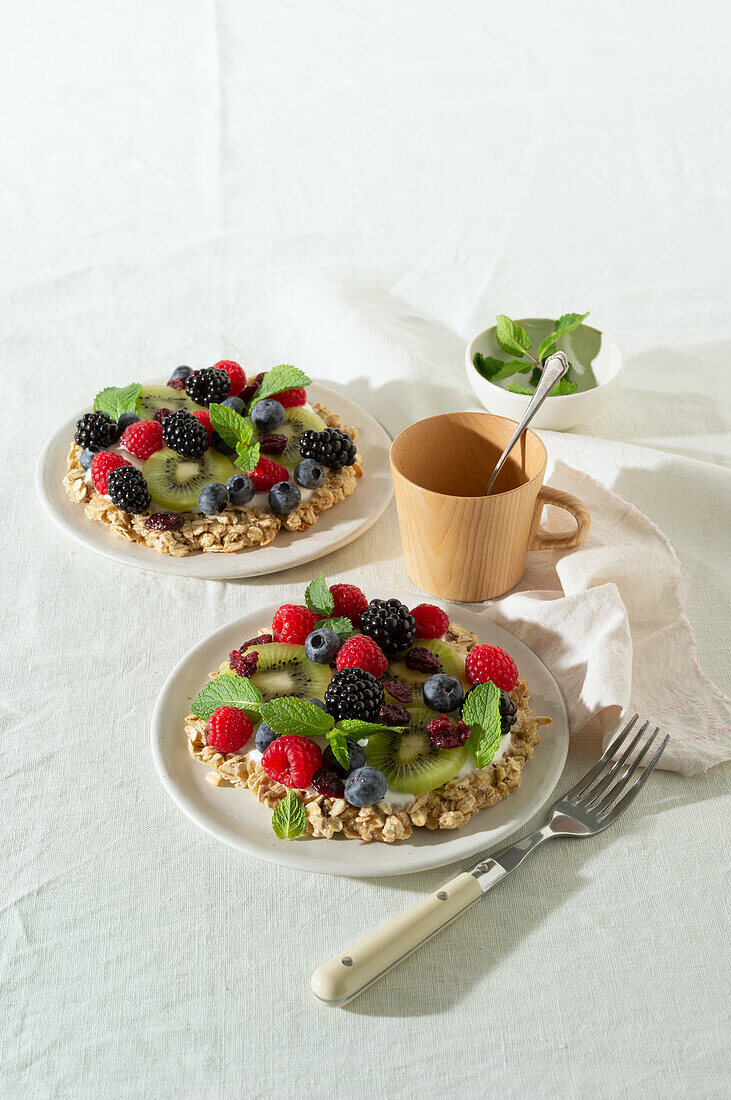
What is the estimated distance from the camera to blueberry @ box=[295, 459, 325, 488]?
171cm

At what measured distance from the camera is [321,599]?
1.36 meters

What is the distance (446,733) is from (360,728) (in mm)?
112

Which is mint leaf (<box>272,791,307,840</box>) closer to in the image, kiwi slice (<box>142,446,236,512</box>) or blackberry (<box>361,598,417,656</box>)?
blackberry (<box>361,598,417,656</box>)

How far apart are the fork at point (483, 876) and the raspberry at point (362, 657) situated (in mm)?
269

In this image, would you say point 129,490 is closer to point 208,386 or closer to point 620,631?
point 208,386

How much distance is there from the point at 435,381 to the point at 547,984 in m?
1.29

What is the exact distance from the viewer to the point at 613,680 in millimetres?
1312

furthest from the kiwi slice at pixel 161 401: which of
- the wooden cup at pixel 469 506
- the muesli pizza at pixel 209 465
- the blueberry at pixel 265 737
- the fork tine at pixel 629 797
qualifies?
the fork tine at pixel 629 797

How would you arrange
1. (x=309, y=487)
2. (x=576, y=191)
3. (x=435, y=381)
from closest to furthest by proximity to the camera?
1. (x=309, y=487)
2. (x=435, y=381)
3. (x=576, y=191)

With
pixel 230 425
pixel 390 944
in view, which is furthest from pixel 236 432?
pixel 390 944

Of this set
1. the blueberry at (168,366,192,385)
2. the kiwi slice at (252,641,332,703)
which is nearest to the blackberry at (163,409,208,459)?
the blueberry at (168,366,192,385)

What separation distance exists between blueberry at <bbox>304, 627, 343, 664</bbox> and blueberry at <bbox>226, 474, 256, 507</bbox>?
430mm

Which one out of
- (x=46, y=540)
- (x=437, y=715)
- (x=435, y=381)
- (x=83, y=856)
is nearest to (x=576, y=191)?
(x=435, y=381)

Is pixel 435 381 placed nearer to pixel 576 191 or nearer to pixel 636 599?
pixel 636 599
